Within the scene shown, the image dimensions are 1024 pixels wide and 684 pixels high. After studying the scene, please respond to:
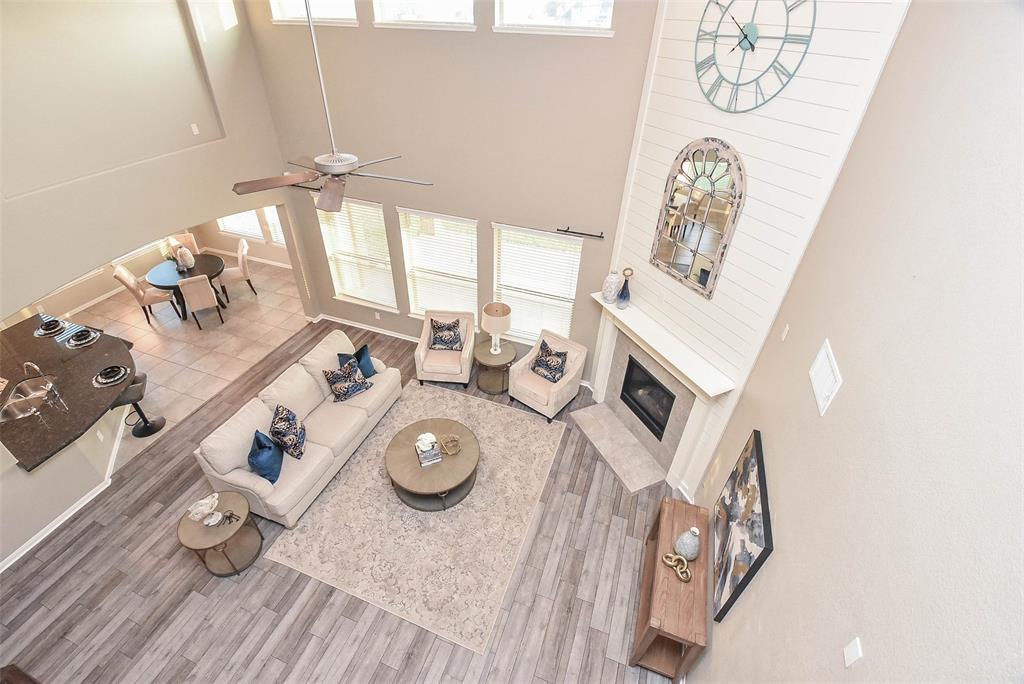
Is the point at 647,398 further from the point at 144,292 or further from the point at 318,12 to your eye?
the point at 144,292

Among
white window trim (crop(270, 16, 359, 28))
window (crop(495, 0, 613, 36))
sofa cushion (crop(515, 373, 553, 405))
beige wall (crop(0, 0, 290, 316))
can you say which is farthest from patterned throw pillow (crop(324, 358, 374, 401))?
window (crop(495, 0, 613, 36))

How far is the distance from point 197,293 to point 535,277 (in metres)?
6.14

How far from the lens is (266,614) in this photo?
4363mm

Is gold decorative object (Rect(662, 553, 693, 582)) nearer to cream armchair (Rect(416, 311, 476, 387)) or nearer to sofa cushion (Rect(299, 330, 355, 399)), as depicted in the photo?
cream armchair (Rect(416, 311, 476, 387))

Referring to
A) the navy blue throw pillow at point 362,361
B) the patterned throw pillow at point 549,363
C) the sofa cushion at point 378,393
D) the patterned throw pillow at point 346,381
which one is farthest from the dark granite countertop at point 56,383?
the patterned throw pillow at point 549,363

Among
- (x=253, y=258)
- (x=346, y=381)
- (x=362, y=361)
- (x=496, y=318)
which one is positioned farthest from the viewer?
(x=253, y=258)

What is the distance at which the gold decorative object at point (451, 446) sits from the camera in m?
5.37

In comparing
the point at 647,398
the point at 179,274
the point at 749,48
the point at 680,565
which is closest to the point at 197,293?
the point at 179,274

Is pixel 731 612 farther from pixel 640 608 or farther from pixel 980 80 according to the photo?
pixel 980 80

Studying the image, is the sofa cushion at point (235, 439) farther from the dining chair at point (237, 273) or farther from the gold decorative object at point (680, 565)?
the dining chair at point (237, 273)

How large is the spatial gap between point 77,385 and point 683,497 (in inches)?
288

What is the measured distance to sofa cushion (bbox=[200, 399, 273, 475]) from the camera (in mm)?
4727

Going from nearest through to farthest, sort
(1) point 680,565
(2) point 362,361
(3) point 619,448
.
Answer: (1) point 680,565 < (3) point 619,448 < (2) point 362,361

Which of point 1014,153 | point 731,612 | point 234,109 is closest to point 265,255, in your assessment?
point 234,109
